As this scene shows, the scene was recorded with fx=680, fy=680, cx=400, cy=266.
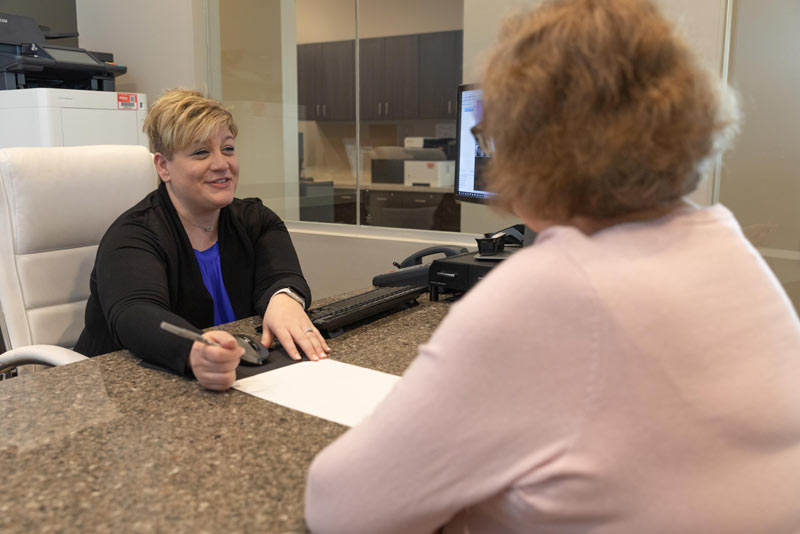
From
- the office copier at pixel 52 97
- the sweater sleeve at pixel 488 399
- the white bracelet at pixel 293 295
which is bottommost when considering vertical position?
the white bracelet at pixel 293 295

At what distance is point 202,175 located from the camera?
1.71 metres

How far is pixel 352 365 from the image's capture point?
1.25 metres

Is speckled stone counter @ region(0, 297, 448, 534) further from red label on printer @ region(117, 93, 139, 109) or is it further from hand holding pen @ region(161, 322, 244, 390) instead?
red label on printer @ region(117, 93, 139, 109)

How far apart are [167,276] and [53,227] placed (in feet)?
1.31

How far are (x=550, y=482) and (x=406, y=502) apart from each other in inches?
4.9

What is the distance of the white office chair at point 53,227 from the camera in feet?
5.62

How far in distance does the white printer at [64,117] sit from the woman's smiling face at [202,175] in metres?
1.69

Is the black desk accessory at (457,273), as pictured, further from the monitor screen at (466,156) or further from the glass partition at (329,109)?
the glass partition at (329,109)

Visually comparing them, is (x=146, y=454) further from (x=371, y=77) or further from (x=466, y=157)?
(x=371, y=77)

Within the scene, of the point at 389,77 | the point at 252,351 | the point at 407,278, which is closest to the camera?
the point at 252,351

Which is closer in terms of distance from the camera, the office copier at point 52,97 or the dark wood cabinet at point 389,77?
the office copier at point 52,97

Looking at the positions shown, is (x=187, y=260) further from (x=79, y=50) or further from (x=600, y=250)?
(x=79, y=50)

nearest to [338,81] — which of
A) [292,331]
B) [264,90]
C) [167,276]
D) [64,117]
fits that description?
[264,90]

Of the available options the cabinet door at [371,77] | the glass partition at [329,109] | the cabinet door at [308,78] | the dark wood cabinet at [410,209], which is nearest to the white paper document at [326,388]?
the dark wood cabinet at [410,209]
